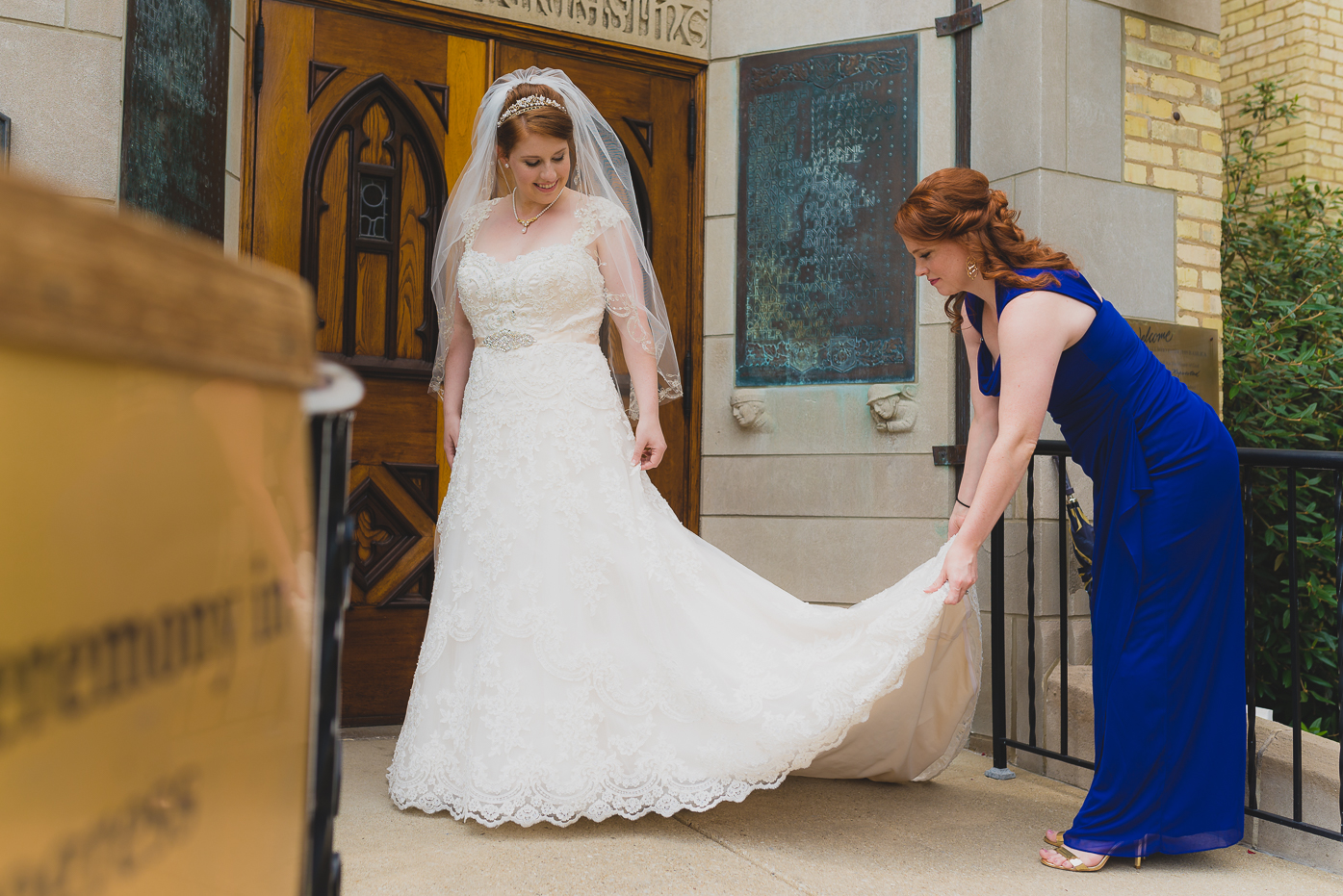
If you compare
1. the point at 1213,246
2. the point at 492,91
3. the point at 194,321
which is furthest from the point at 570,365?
the point at 1213,246

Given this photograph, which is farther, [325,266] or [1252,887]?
[325,266]

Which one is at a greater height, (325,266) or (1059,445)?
(325,266)

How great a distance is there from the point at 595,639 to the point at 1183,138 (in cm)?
340

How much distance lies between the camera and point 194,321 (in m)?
0.62

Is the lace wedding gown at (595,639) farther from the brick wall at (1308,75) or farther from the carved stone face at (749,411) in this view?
the brick wall at (1308,75)

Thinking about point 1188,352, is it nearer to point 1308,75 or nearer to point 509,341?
point 509,341

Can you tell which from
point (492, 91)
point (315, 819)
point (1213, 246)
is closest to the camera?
point (315, 819)

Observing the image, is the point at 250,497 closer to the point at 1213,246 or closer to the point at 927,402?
the point at 927,402

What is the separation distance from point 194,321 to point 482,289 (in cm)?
238

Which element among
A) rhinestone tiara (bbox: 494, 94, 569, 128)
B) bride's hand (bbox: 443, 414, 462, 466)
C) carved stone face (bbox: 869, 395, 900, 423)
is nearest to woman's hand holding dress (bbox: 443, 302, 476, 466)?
bride's hand (bbox: 443, 414, 462, 466)

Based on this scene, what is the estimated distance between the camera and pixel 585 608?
2744 millimetres

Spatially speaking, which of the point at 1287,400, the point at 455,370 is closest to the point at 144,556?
the point at 455,370

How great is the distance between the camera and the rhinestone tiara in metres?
3.00

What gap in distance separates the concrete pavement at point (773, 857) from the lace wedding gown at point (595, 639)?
3.6 inches
